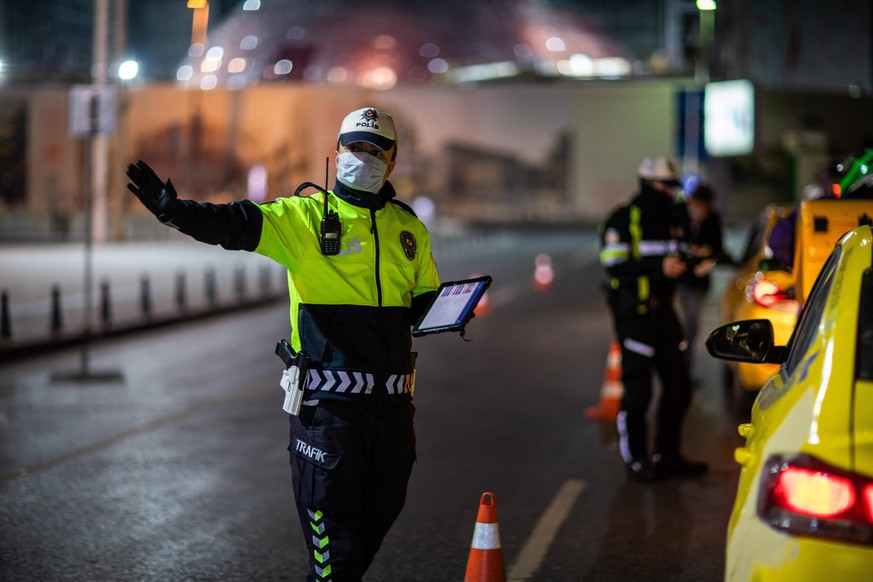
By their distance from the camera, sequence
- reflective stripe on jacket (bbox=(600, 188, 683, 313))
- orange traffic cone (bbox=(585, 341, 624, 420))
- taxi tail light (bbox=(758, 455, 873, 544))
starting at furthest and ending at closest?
1. orange traffic cone (bbox=(585, 341, 624, 420))
2. reflective stripe on jacket (bbox=(600, 188, 683, 313))
3. taxi tail light (bbox=(758, 455, 873, 544))

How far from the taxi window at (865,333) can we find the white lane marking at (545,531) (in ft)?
9.66

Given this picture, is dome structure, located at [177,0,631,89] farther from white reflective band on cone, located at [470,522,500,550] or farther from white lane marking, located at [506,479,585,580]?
white reflective band on cone, located at [470,522,500,550]

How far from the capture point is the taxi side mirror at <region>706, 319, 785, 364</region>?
4548 mm

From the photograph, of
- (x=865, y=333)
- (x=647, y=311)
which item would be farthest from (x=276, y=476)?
(x=865, y=333)

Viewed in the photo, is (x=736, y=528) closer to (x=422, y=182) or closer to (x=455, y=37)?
(x=422, y=182)

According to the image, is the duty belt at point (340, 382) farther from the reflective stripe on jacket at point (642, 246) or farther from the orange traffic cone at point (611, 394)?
the orange traffic cone at point (611, 394)

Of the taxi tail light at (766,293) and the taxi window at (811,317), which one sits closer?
the taxi window at (811,317)

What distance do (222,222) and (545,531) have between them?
3105mm

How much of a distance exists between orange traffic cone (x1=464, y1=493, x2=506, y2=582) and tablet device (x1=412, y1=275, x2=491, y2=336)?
0.81m

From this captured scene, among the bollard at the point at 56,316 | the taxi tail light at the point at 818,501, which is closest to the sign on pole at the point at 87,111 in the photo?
the bollard at the point at 56,316

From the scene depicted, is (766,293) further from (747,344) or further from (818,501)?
(818,501)

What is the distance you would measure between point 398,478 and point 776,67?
241 ft

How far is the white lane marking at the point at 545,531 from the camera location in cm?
608

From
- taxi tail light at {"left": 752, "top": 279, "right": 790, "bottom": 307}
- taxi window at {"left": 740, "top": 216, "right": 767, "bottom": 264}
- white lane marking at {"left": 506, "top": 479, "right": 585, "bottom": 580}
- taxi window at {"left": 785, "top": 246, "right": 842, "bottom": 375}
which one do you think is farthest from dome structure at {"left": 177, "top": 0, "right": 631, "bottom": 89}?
taxi window at {"left": 785, "top": 246, "right": 842, "bottom": 375}
